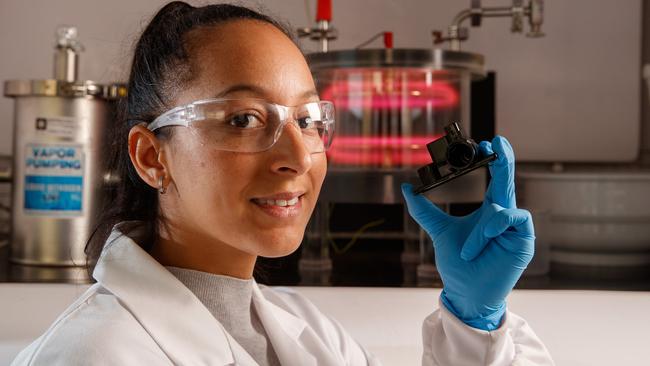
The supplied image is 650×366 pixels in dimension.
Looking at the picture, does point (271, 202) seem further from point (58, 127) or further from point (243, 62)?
point (58, 127)

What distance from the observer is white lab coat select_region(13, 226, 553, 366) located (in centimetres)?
72

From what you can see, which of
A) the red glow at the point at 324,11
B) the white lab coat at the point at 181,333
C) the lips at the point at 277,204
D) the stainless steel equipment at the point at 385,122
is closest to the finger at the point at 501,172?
the white lab coat at the point at 181,333

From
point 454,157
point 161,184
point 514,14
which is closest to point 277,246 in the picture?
point 161,184

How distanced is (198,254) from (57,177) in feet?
2.55

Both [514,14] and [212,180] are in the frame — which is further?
[514,14]

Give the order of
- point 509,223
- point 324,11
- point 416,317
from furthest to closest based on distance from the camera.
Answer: point 324,11
point 416,317
point 509,223

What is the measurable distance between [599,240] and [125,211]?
105 centimetres

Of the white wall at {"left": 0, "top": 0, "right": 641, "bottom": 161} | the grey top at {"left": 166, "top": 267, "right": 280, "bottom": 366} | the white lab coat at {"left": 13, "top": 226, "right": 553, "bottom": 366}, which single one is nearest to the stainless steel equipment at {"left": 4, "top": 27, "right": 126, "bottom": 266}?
the white wall at {"left": 0, "top": 0, "right": 641, "bottom": 161}

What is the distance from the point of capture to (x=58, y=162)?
1.55 metres

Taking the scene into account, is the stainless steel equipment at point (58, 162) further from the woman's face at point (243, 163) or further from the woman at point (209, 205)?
the woman's face at point (243, 163)

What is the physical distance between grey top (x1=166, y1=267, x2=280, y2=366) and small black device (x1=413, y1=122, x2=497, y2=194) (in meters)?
0.25

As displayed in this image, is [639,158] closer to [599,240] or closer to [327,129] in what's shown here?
[599,240]

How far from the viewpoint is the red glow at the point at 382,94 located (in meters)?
1.62

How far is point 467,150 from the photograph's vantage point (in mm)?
927
